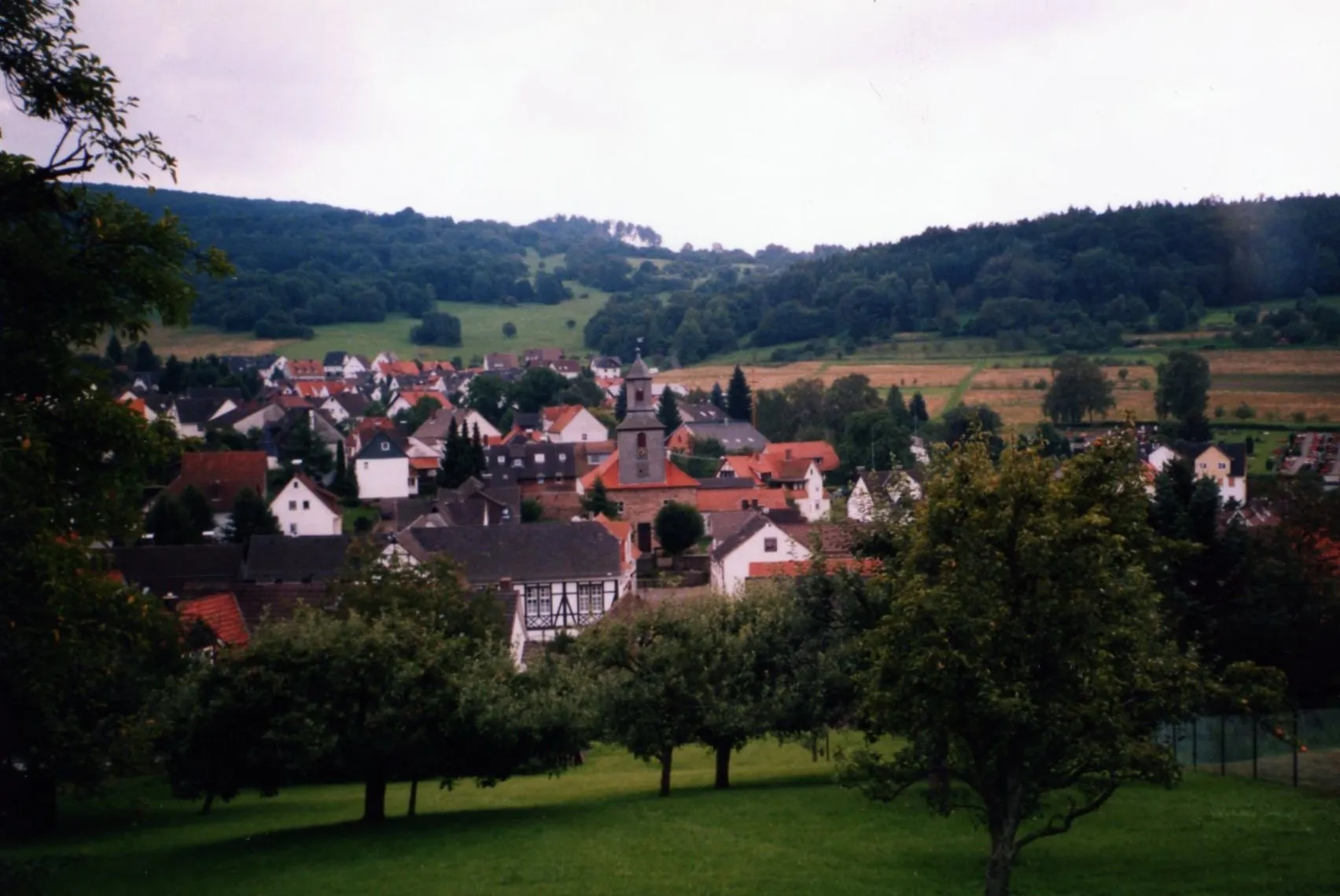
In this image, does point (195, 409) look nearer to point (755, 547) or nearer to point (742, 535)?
point (742, 535)

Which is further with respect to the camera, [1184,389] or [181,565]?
[1184,389]

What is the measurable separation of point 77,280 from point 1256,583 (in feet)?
84.4

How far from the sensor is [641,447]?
68188 millimetres

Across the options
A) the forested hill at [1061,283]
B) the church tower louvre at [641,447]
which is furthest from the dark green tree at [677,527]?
the forested hill at [1061,283]

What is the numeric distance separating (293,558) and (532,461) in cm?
3128

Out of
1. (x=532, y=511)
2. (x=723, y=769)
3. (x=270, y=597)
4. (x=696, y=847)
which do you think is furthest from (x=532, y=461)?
(x=696, y=847)

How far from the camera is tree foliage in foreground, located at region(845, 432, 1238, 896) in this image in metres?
11.2

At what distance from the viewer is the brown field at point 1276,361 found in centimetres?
5359

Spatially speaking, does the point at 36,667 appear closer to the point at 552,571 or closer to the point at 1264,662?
the point at 1264,662

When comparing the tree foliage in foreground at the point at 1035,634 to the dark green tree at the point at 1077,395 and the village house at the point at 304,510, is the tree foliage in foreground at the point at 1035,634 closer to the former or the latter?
the dark green tree at the point at 1077,395

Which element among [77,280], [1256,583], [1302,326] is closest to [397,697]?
[77,280]

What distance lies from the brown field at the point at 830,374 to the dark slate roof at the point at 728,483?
21.0 metres

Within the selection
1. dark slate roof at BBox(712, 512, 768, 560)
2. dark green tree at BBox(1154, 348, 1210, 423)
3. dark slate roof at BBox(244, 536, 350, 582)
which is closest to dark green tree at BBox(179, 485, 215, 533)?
dark slate roof at BBox(244, 536, 350, 582)

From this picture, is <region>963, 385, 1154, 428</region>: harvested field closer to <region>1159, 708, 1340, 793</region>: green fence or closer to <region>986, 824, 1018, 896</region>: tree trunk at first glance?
<region>1159, 708, 1340, 793</region>: green fence
